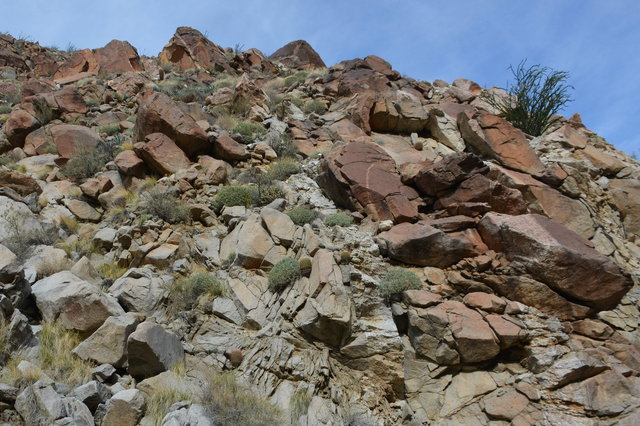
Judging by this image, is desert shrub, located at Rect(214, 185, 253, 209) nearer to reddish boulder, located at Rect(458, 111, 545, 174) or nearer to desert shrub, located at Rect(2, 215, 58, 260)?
desert shrub, located at Rect(2, 215, 58, 260)

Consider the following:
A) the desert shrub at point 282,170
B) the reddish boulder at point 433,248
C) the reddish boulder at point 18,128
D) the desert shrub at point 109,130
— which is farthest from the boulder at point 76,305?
the reddish boulder at point 18,128

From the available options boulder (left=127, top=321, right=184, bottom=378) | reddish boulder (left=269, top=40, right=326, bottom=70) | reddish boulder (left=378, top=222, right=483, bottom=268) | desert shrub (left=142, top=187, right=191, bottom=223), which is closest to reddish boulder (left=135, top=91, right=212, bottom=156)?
desert shrub (left=142, top=187, right=191, bottom=223)

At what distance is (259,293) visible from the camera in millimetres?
7312

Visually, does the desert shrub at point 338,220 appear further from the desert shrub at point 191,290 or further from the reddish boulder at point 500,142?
the reddish boulder at point 500,142

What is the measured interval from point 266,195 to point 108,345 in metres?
5.06

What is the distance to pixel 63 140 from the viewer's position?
12.8 meters

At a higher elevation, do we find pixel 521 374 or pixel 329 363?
pixel 521 374

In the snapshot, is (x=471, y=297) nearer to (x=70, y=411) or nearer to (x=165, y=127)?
(x=70, y=411)

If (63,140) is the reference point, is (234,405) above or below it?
below

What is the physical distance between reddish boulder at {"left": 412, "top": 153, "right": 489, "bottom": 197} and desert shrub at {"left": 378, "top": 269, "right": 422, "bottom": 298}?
2641mm

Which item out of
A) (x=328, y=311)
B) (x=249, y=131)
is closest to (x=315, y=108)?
(x=249, y=131)

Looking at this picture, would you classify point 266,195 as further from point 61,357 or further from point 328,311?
point 61,357

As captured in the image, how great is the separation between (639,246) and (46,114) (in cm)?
1808

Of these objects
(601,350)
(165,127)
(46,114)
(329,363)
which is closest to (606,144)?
(601,350)
